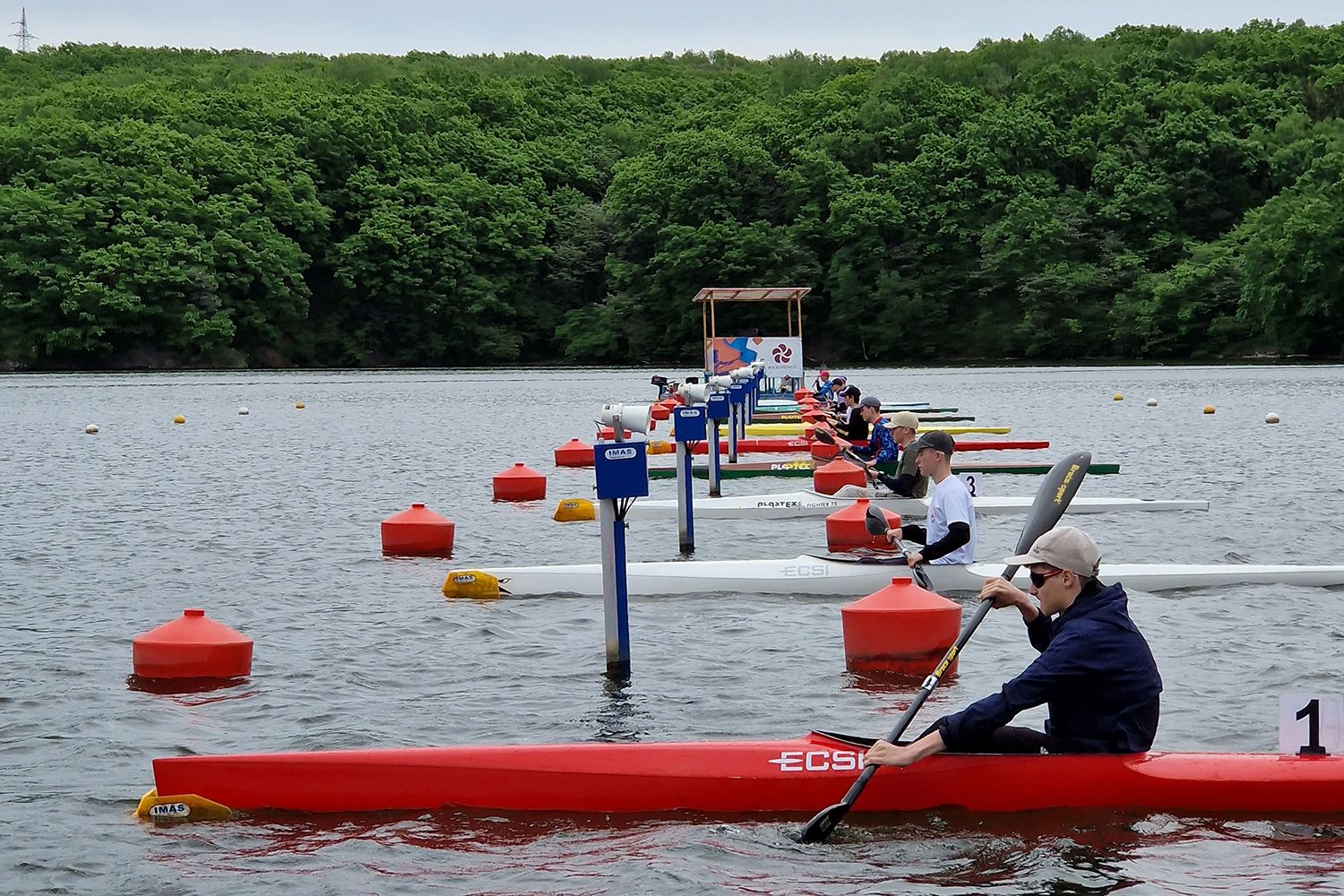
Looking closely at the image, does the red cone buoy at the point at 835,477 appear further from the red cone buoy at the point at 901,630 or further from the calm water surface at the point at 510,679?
the red cone buoy at the point at 901,630

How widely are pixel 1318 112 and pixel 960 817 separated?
8972cm

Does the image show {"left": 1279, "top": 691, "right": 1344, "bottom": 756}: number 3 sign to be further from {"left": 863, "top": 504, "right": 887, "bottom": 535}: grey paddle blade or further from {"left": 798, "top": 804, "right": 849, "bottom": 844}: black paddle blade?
{"left": 863, "top": 504, "right": 887, "bottom": 535}: grey paddle blade

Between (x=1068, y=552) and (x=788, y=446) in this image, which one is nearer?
(x=1068, y=552)

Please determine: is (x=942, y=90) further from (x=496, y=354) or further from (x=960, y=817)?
(x=960, y=817)

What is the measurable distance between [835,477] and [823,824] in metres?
13.5

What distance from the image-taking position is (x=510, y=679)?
35.7 feet

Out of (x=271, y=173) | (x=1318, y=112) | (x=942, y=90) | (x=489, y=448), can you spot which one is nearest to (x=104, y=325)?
(x=271, y=173)

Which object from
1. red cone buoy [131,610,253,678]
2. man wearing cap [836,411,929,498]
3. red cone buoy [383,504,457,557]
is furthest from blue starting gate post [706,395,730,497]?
red cone buoy [131,610,253,678]

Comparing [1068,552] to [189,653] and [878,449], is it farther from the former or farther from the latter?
[878,449]

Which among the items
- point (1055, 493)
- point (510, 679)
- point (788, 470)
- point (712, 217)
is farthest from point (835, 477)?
point (712, 217)

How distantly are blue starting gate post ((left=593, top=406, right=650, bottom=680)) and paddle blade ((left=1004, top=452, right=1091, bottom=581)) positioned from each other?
2.30 metres

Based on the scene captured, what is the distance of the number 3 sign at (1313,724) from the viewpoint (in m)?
7.35

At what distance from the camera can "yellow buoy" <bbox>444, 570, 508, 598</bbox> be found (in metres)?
14.0

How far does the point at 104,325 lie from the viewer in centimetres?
8450
